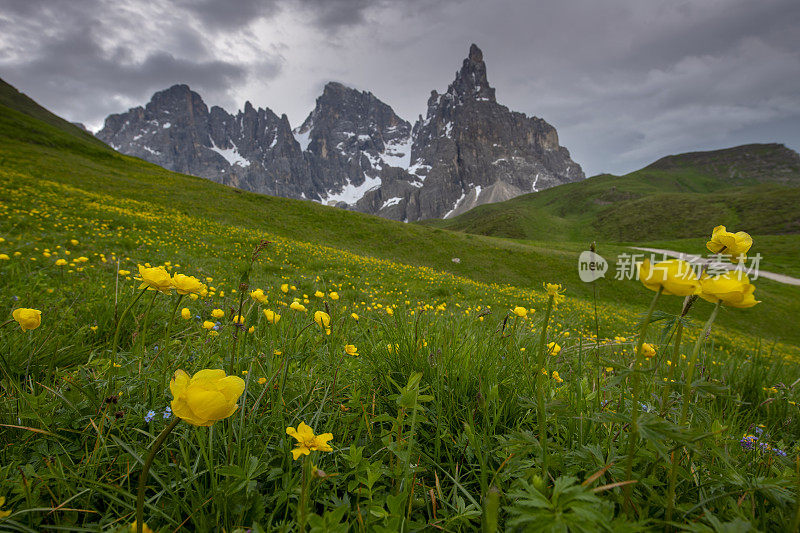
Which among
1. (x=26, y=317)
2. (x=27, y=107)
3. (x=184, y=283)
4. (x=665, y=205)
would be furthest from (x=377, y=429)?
(x=665, y=205)

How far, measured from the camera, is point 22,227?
25.3ft

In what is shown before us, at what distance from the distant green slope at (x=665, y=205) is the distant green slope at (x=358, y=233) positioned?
2459 inches

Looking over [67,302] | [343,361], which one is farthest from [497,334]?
[67,302]

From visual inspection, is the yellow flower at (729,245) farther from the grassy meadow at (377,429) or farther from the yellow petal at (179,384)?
the yellow petal at (179,384)

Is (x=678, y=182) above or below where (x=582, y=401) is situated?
above

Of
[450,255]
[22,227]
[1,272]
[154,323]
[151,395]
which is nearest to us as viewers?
[151,395]

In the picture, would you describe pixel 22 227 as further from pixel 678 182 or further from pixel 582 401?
pixel 678 182

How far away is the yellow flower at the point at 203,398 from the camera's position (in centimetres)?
89

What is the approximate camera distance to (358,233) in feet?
84.3

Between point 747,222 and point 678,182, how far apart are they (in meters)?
92.7

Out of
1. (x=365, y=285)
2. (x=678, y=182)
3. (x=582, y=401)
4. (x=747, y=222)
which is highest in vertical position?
(x=678, y=182)

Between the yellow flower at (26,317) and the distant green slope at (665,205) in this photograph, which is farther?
the distant green slope at (665,205)

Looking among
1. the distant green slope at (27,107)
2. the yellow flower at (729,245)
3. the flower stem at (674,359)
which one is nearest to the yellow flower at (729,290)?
the flower stem at (674,359)

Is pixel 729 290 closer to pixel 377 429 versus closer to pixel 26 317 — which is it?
pixel 377 429
